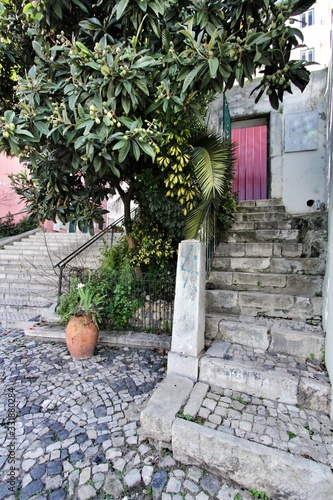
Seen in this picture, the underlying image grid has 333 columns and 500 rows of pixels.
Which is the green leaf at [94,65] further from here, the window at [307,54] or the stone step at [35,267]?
the window at [307,54]

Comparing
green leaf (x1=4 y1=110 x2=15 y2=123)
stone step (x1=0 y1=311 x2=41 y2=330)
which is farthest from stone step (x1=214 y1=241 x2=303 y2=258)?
stone step (x1=0 y1=311 x2=41 y2=330)

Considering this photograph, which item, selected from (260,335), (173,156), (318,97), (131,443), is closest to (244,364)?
(260,335)

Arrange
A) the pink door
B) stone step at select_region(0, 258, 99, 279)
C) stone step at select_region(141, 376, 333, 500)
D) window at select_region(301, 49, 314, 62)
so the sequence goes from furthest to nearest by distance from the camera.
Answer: window at select_region(301, 49, 314, 62), the pink door, stone step at select_region(0, 258, 99, 279), stone step at select_region(141, 376, 333, 500)

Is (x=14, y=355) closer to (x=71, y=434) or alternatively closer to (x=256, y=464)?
(x=71, y=434)

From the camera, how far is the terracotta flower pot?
10.4ft

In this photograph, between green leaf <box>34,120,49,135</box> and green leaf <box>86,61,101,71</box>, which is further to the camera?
green leaf <box>34,120,49,135</box>

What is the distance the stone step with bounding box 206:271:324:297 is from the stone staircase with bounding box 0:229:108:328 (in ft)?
8.15

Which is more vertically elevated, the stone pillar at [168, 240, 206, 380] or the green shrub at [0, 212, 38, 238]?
the green shrub at [0, 212, 38, 238]

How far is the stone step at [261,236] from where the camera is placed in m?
3.94

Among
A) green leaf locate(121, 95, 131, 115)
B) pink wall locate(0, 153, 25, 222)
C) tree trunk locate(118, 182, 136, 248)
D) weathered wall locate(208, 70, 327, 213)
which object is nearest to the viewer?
green leaf locate(121, 95, 131, 115)

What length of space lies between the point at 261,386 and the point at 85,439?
1.49m

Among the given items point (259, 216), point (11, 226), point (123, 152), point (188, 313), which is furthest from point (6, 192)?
point (188, 313)

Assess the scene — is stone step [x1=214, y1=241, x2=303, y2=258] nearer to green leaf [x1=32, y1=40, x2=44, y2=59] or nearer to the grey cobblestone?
the grey cobblestone

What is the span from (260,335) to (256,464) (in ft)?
3.95
